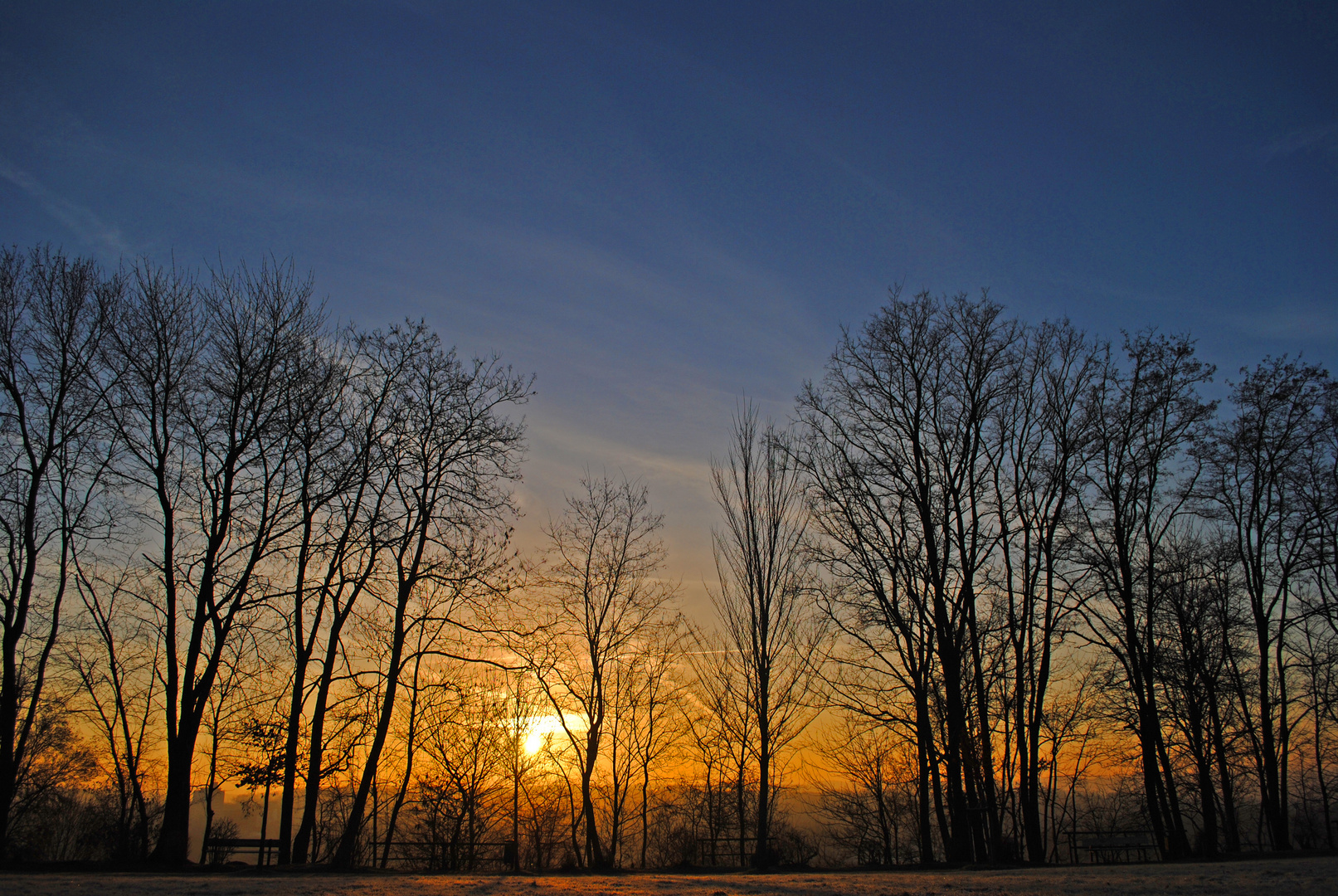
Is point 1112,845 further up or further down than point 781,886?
further down

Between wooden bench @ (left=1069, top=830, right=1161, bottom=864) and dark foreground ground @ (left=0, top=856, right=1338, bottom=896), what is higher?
dark foreground ground @ (left=0, top=856, right=1338, bottom=896)

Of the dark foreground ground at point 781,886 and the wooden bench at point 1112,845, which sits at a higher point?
the dark foreground ground at point 781,886

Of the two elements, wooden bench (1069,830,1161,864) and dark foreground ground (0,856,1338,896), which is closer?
dark foreground ground (0,856,1338,896)

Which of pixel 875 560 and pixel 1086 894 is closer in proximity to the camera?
pixel 1086 894

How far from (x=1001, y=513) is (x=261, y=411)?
61.3 feet

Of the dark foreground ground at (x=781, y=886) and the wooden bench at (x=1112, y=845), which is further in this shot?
the wooden bench at (x=1112, y=845)

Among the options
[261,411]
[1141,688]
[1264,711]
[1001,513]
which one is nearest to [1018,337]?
[1001,513]

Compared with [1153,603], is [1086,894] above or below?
below

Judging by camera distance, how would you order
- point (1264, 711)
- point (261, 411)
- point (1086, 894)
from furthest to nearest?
point (1264, 711)
point (261, 411)
point (1086, 894)

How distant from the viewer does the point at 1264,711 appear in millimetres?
20938

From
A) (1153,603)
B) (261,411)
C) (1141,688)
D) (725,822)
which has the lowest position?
(725,822)

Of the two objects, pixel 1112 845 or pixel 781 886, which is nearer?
pixel 781 886

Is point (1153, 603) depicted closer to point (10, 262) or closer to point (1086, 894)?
point (1086, 894)

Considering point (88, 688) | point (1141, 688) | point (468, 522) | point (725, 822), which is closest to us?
point (468, 522)
